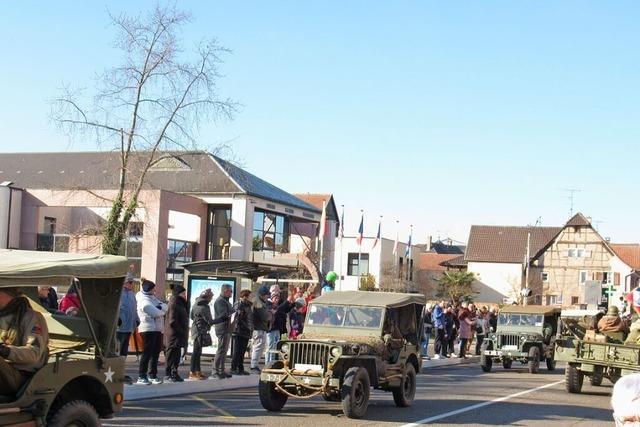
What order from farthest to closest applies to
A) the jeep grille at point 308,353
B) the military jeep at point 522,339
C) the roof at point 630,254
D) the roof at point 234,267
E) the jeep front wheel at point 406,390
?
the roof at point 630,254 → the military jeep at point 522,339 → the roof at point 234,267 → the jeep front wheel at point 406,390 → the jeep grille at point 308,353

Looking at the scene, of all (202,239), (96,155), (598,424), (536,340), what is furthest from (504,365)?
(96,155)

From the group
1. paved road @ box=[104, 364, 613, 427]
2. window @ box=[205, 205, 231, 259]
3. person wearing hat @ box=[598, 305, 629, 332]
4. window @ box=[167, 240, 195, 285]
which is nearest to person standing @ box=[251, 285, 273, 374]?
paved road @ box=[104, 364, 613, 427]

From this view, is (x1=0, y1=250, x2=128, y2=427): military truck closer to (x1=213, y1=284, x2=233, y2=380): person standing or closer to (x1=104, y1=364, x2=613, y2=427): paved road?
(x1=104, y1=364, x2=613, y2=427): paved road

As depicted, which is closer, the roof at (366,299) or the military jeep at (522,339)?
the roof at (366,299)

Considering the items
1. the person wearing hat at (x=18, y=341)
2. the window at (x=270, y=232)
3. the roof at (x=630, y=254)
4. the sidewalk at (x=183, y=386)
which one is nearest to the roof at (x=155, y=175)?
the window at (x=270, y=232)

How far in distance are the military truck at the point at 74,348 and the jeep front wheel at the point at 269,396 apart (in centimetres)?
471

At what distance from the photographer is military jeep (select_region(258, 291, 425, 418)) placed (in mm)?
13539

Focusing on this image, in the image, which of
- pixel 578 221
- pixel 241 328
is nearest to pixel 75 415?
pixel 241 328

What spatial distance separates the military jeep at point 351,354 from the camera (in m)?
13.5

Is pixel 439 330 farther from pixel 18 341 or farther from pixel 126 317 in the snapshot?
pixel 18 341

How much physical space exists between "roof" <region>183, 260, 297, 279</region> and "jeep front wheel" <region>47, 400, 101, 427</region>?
11966mm

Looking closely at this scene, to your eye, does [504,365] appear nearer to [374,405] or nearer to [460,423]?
[374,405]

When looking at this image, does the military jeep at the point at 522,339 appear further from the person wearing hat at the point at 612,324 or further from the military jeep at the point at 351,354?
the military jeep at the point at 351,354

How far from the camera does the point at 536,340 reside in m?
26.3
